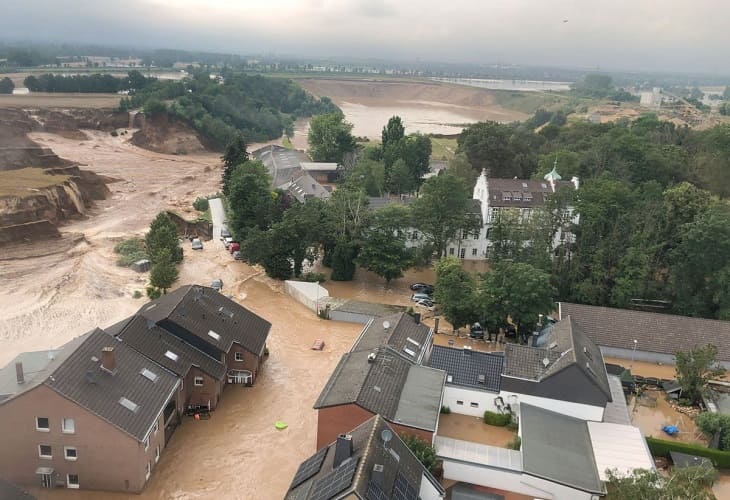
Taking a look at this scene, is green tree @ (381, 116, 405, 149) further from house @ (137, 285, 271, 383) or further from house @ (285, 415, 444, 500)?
house @ (285, 415, 444, 500)

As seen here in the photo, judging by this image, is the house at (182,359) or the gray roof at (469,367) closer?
the house at (182,359)

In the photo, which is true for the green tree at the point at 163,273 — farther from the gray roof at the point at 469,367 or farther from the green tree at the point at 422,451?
the green tree at the point at 422,451

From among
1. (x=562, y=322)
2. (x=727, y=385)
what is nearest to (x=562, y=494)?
(x=562, y=322)

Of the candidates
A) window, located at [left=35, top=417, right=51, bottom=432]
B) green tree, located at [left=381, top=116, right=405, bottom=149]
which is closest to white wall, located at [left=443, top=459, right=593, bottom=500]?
window, located at [left=35, top=417, right=51, bottom=432]

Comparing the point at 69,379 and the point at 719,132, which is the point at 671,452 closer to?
the point at 69,379

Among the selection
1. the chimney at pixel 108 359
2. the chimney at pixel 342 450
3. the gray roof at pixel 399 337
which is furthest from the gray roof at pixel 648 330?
the chimney at pixel 108 359
